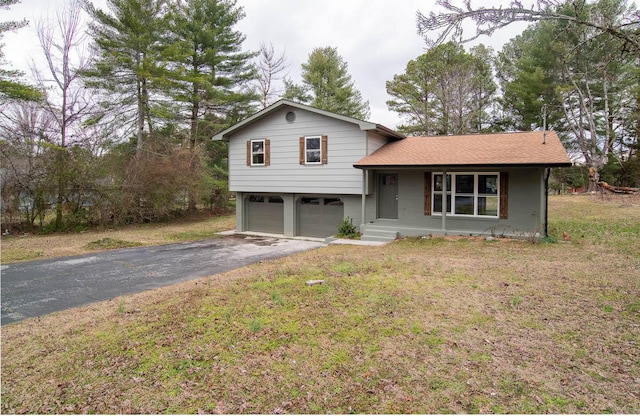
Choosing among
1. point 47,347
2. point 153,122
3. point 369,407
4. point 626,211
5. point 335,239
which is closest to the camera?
point 369,407

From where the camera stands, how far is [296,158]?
14672mm

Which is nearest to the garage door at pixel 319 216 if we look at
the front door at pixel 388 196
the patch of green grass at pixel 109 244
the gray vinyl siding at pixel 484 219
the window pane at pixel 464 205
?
the front door at pixel 388 196

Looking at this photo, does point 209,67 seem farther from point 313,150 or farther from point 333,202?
point 333,202

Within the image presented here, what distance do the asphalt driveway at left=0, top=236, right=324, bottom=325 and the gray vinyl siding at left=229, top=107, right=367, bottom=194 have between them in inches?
110

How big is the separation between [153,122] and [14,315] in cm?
1792

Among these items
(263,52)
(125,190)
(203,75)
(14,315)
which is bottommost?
(14,315)

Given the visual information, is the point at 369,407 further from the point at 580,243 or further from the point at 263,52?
the point at 263,52

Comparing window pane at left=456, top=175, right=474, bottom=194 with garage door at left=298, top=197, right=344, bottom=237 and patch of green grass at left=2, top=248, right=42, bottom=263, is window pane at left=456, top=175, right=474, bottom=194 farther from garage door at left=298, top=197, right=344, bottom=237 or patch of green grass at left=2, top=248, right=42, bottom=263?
patch of green grass at left=2, top=248, right=42, bottom=263

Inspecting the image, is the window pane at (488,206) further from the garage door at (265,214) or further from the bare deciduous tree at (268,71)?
the bare deciduous tree at (268,71)

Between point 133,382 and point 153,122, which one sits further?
point 153,122

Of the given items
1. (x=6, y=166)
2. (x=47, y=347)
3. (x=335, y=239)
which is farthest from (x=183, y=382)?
(x=6, y=166)

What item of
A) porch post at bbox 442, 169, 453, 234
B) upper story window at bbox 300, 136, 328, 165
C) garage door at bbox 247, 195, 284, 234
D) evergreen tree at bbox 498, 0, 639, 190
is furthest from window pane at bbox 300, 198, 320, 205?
evergreen tree at bbox 498, 0, 639, 190

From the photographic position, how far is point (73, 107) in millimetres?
16734

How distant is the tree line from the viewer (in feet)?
49.3
